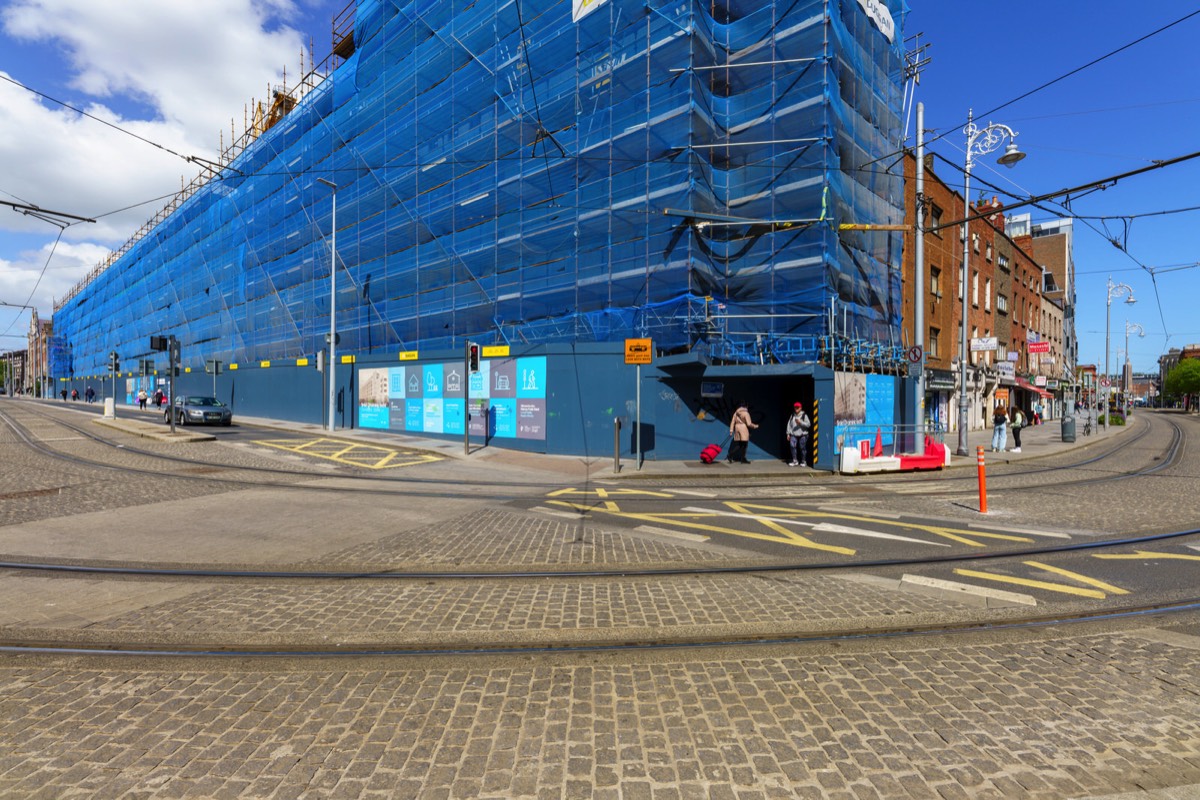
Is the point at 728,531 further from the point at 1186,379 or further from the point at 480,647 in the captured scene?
the point at 1186,379

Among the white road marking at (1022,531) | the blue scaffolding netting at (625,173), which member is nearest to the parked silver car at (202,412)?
the blue scaffolding netting at (625,173)

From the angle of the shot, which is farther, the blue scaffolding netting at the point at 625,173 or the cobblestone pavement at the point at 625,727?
the blue scaffolding netting at the point at 625,173

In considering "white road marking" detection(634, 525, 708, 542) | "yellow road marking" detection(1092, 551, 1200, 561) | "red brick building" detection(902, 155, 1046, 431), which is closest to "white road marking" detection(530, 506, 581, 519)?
"white road marking" detection(634, 525, 708, 542)

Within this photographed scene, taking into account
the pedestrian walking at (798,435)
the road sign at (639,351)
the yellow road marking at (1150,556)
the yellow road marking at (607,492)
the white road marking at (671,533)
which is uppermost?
the road sign at (639,351)

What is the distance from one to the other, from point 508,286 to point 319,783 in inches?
693

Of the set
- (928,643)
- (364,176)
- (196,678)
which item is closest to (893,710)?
(928,643)

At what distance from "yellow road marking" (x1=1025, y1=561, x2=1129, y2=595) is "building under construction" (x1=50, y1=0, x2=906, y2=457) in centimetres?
856

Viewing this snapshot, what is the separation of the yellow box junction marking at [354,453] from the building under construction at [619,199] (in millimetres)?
2562

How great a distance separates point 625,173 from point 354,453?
11967 millimetres

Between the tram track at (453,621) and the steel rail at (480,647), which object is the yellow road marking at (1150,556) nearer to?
the tram track at (453,621)

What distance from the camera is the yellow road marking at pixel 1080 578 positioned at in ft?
17.6

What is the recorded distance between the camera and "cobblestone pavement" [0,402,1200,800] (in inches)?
104

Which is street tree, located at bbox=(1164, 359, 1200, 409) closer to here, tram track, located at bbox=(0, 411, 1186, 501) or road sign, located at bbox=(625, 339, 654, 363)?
tram track, located at bbox=(0, 411, 1186, 501)

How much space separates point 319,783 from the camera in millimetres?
2594
